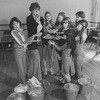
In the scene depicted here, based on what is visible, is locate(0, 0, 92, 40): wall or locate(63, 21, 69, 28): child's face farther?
locate(0, 0, 92, 40): wall

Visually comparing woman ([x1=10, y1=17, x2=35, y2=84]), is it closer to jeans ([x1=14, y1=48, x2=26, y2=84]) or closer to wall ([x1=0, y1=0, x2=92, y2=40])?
jeans ([x1=14, y1=48, x2=26, y2=84])

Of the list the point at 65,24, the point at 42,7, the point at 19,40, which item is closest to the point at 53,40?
the point at 65,24

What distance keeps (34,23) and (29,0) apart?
243cm

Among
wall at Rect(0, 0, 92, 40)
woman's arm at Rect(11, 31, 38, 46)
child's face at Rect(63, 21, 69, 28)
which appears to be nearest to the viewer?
woman's arm at Rect(11, 31, 38, 46)

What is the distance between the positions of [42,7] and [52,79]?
258cm

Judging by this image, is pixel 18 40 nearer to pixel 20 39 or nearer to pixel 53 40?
pixel 20 39

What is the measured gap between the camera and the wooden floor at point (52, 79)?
6.73 ft

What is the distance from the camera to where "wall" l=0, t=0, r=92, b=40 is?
424 cm

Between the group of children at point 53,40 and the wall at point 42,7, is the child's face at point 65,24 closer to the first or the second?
the group of children at point 53,40

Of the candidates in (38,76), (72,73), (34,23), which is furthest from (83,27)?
(38,76)

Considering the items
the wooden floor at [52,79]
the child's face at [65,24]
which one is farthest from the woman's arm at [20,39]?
the wooden floor at [52,79]

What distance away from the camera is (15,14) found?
170 inches

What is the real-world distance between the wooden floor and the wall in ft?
4.23

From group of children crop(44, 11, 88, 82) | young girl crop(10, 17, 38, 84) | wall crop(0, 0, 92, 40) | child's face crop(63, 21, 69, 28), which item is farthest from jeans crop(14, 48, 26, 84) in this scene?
wall crop(0, 0, 92, 40)
